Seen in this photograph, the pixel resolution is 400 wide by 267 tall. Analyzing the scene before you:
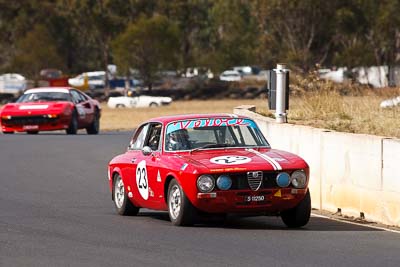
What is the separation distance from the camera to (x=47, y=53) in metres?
82.1

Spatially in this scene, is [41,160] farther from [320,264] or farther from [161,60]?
[161,60]

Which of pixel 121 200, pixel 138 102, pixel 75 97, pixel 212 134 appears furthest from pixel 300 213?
pixel 138 102

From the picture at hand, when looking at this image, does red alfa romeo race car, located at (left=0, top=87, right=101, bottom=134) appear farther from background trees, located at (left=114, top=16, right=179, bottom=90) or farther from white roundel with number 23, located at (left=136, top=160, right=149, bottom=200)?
background trees, located at (left=114, top=16, right=179, bottom=90)

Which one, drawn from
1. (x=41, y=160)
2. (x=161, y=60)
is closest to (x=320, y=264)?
(x=41, y=160)

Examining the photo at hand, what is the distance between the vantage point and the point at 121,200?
14.7m

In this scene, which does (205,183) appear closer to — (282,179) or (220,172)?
(220,172)

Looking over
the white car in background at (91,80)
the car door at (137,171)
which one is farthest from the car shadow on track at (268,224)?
the white car in background at (91,80)

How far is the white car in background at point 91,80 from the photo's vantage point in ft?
278

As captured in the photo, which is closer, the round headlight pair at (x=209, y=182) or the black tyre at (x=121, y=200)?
the round headlight pair at (x=209, y=182)

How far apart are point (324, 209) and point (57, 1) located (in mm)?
70425

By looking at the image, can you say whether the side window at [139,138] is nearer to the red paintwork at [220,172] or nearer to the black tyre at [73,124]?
the red paintwork at [220,172]

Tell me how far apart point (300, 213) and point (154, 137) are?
7.23ft

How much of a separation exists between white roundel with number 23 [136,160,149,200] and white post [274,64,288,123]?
3.96 metres

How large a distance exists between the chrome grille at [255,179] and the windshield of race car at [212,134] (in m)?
1.04
